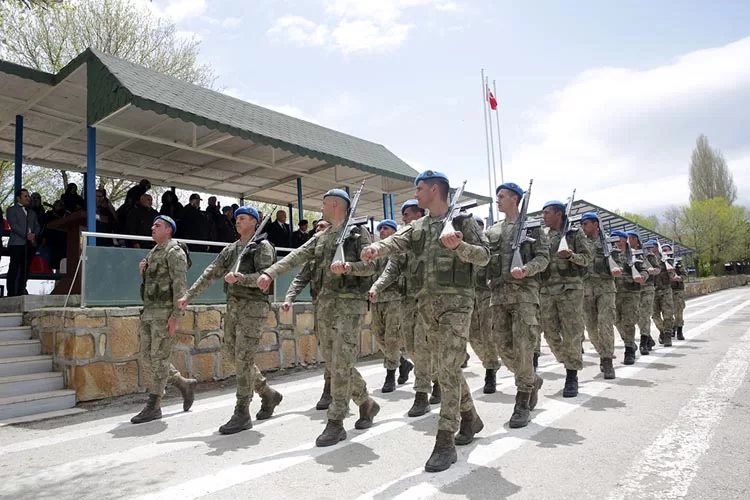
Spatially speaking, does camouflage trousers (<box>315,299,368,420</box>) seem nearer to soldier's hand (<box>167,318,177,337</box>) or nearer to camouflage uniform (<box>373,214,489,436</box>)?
camouflage uniform (<box>373,214,489,436</box>)

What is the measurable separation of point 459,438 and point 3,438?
4.35 metres

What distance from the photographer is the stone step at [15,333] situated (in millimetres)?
6660

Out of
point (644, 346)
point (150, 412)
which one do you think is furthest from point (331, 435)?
point (644, 346)

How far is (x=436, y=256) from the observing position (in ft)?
12.4

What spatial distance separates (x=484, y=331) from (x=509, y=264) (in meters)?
1.43

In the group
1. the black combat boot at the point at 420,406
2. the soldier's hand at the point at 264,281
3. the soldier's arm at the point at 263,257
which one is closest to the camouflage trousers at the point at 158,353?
the soldier's arm at the point at 263,257

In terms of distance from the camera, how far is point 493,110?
24750 millimetres

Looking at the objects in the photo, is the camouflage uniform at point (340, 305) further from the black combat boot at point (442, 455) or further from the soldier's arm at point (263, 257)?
the black combat boot at point (442, 455)

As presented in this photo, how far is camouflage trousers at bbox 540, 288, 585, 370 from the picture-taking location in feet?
19.3

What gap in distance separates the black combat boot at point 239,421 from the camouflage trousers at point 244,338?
0.21 feet

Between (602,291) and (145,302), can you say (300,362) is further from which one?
(602,291)

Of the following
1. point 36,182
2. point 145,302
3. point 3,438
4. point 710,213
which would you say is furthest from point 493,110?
point 710,213

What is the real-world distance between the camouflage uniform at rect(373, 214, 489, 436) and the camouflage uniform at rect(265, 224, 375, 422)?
576 millimetres

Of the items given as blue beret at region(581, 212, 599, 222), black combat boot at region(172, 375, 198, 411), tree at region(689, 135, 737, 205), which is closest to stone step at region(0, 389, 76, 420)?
black combat boot at region(172, 375, 198, 411)
